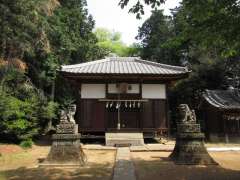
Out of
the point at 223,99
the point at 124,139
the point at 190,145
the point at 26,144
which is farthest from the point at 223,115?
the point at 26,144

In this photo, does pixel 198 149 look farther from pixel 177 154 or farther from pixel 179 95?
pixel 179 95

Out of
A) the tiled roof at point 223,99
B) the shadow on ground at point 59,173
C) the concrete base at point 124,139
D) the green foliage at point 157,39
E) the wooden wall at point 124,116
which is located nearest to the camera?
the shadow on ground at point 59,173

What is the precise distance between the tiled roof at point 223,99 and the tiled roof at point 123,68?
469 cm

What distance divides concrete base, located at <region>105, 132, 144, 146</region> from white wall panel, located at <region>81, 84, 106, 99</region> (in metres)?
2.71

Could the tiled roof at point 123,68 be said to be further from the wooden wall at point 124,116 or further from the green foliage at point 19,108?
the green foliage at point 19,108

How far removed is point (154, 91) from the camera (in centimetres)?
2189

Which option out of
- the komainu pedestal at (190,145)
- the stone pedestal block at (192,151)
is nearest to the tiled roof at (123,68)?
the komainu pedestal at (190,145)

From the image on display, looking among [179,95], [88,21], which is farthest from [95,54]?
[179,95]

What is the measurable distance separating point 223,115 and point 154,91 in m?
6.11

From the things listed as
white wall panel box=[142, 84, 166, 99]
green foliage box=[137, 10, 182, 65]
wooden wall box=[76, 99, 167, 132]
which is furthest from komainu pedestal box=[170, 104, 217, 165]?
green foliage box=[137, 10, 182, 65]

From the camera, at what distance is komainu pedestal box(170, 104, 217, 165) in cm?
1227

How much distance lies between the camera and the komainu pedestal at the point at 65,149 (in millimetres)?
11906

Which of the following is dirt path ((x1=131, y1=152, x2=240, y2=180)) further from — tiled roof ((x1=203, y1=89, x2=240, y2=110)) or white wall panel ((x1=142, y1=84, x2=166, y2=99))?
tiled roof ((x1=203, y1=89, x2=240, y2=110))

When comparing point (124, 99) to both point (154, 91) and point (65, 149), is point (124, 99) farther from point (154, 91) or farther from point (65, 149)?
point (65, 149)
